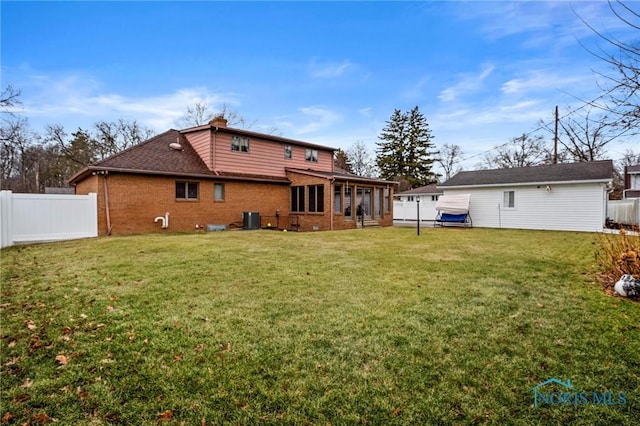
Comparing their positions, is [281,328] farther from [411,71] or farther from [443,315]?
[411,71]

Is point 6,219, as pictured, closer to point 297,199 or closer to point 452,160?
point 297,199

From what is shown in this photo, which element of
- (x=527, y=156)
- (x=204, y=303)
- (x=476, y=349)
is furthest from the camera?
(x=527, y=156)

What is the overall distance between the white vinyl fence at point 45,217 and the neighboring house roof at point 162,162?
1.76 meters

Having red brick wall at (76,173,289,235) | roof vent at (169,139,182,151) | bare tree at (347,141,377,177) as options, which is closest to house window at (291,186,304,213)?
red brick wall at (76,173,289,235)

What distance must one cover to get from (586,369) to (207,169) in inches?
614

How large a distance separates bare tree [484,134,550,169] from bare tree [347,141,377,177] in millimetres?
15586

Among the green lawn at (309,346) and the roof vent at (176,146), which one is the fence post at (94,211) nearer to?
the roof vent at (176,146)

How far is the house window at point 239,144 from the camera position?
16812mm

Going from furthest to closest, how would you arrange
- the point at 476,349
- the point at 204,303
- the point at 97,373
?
the point at 204,303 < the point at 476,349 < the point at 97,373

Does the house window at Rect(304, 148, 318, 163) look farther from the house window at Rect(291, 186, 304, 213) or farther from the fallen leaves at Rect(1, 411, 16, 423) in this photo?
the fallen leaves at Rect(1, 411, 16, 423)

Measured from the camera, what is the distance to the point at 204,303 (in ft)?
14.4

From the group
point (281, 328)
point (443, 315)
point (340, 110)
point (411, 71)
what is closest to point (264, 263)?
point (281, 328)

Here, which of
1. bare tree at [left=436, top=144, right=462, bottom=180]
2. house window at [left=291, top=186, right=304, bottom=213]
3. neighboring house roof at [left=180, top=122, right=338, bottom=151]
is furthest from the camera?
bare tree at [left=436, top=144, right=462, bottom=180]

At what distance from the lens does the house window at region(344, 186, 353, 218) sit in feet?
56.5
